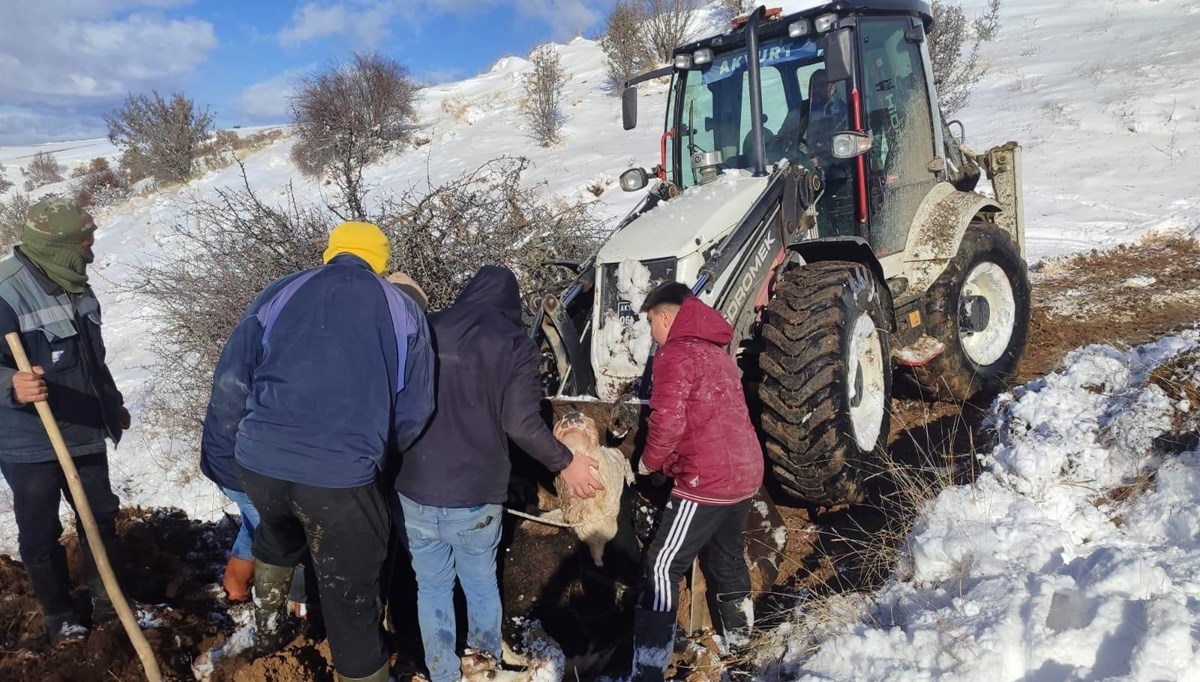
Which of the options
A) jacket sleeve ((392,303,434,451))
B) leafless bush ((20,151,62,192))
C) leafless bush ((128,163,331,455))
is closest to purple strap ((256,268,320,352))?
jacket sleeve ((392,303,434,451))

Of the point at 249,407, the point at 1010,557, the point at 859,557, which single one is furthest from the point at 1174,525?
the point at 249,407

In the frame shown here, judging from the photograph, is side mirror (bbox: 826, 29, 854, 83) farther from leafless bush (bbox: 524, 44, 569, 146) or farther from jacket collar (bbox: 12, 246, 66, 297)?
leafless bush (bbox: 524, 44, 569, 146)

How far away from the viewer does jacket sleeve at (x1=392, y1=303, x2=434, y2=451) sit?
110 inches

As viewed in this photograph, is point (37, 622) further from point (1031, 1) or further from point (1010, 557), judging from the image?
point (1031, 1)

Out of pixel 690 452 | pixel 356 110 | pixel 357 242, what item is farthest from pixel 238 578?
pixel 356 110

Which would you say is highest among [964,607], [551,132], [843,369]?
[551,132]

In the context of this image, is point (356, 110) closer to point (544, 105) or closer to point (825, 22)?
point (544, 105)

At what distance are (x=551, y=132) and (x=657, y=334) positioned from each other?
52.2ft

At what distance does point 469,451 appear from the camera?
295 cm

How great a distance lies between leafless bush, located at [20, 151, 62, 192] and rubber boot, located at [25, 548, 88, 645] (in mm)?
32479

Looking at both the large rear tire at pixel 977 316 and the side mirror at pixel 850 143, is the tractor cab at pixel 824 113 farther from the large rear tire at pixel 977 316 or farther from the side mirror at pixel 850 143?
the large rear tire at pixel 977 316

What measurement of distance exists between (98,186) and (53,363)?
1065 inches

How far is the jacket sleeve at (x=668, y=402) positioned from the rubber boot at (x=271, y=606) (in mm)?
1756

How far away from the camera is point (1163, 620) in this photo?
2230mm
